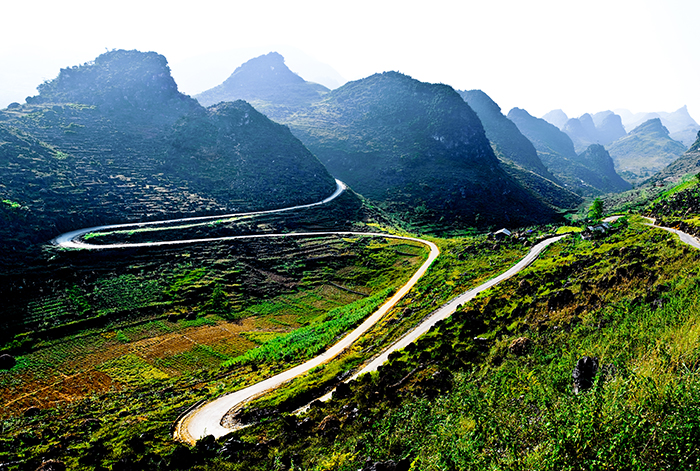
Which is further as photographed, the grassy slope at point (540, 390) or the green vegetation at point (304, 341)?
the green vegetation at point (304, 341)

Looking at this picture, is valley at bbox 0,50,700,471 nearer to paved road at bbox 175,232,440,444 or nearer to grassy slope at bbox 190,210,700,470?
grassy slope at bbox 190,210,700,470

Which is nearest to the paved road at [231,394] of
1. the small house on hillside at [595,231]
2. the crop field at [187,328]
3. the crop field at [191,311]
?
the crop field at [187,328]

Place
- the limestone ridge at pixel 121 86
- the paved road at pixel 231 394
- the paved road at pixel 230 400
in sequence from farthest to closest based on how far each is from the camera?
the limestone ridge at pixel 121 86 → the paved road at pixel 231 394 → the paved road at pixel 230 400

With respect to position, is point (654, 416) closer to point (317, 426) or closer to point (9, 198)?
point (317, 426)

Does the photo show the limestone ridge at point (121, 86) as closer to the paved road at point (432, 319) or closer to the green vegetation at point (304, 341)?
the green vegetation at point (304, 341)

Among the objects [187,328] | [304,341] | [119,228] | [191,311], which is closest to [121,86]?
[119,228]

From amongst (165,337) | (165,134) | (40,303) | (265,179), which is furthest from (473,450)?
(165,134)

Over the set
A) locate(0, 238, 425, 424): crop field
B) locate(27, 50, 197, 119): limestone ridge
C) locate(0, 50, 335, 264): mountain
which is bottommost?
locate(0, 238, 425, 424): crop field

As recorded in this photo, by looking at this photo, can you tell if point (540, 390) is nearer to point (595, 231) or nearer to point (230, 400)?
point (230, 400)

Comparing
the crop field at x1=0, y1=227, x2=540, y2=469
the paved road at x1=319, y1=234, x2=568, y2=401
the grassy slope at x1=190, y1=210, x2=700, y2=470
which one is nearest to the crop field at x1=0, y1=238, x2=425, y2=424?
the crop field at x1=0, y1=227, x2=540, y2=469
